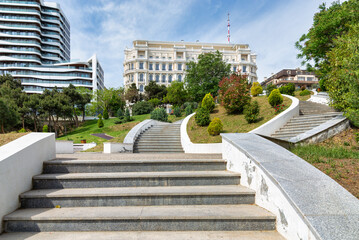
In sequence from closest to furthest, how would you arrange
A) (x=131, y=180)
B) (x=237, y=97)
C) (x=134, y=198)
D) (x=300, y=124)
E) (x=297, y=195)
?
(x=297, y=195) < (x=134, y=198) < (x=131, y=180) < (x=300, y=124) < (x=237, y=97)

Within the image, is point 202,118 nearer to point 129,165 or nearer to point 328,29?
point 129,165

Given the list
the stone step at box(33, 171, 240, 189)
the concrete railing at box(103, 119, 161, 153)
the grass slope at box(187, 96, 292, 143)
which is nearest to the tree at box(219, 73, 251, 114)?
the grass slope at box(187, 96, 292, 143)

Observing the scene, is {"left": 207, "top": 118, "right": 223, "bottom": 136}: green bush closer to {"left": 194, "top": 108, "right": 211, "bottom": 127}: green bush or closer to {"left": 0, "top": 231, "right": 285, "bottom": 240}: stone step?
{"left": 194, "top": 108, "right": 211, "bottom": 127}: green bush

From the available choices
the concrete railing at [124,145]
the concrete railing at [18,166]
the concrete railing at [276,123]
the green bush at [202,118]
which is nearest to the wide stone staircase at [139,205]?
the concrete railing at [18,166]

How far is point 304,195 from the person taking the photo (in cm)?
214

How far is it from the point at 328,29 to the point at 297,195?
17.7 m

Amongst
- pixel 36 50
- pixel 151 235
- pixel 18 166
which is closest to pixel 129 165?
pixel 151 235

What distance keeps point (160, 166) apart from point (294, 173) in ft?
7.84

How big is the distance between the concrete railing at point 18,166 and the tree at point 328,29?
14.1 metres

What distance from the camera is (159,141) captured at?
11945 millimetres

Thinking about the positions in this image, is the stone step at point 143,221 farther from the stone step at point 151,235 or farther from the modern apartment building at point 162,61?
the modern apartment building at point 162,61

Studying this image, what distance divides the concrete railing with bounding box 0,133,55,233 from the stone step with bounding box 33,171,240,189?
232mm

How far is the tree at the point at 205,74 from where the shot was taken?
102 ft

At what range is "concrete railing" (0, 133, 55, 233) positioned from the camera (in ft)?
8.75
